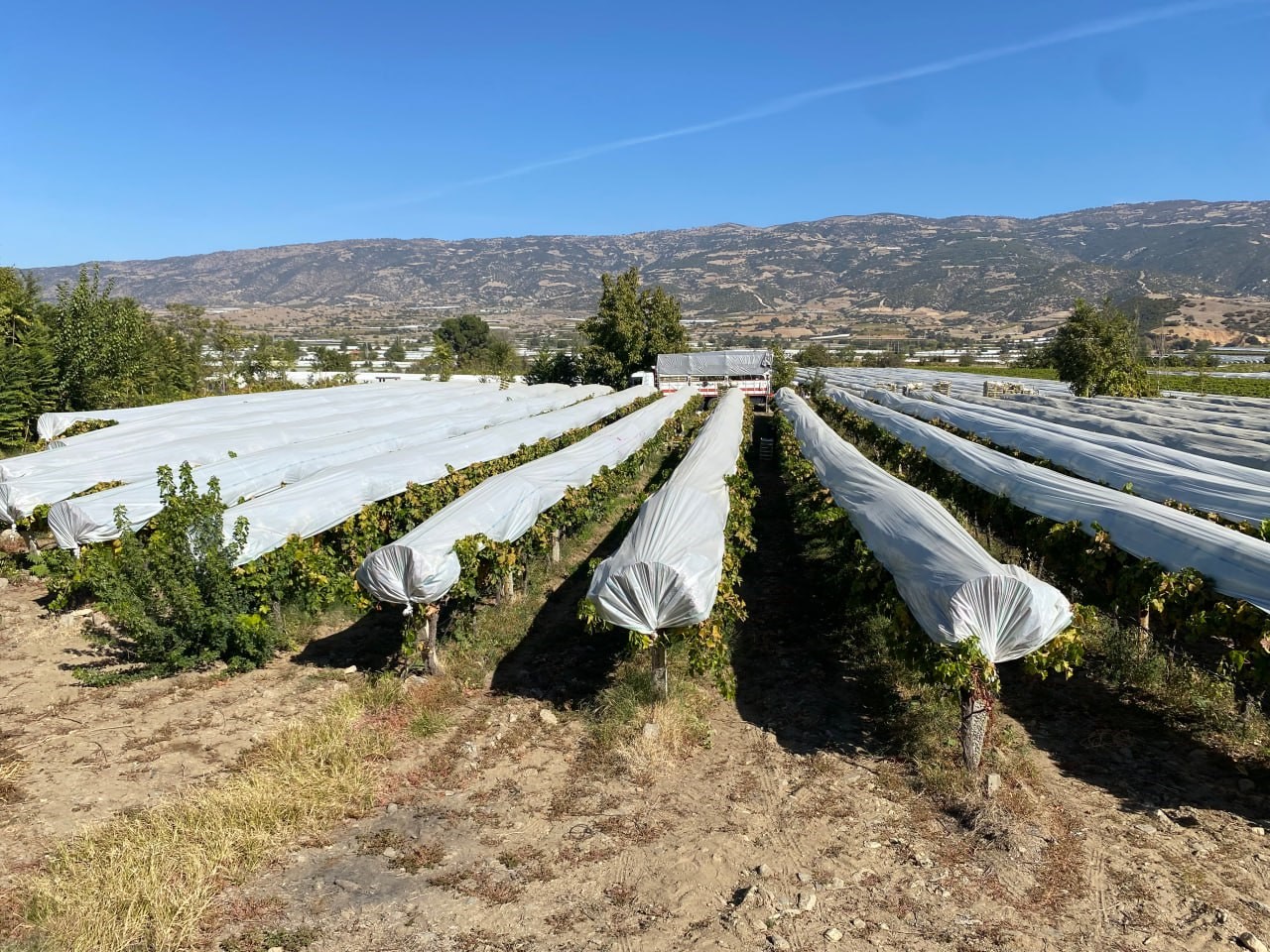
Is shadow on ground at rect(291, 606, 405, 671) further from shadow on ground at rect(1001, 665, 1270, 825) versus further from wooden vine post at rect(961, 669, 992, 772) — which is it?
shadow on ground at rect(1001, 665, 1270, 825)

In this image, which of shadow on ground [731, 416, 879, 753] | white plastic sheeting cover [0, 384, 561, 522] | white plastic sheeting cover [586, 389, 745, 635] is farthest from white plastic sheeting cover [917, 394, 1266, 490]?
white plastic sheeting cover [0, 384, 561, 522]

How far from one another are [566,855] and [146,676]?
5464 mm

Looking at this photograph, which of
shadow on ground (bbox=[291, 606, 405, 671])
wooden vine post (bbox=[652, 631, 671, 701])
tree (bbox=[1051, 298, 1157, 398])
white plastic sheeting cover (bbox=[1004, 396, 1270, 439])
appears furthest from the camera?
tree (bbox=[1051, 298, 1157, 398])

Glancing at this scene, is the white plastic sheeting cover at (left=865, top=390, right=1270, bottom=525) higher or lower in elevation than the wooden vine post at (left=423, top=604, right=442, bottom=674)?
higher

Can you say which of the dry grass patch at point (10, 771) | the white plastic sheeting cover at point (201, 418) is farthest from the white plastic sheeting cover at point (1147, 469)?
the white plastic sheeting cover at point (201, 418)

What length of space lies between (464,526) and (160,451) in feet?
28.6

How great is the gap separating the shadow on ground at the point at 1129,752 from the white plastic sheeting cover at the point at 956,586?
1231mm

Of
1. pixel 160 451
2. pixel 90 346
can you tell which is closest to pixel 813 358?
pixel 90 346

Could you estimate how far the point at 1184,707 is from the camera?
6.98 meters

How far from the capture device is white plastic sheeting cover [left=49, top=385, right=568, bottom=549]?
9.46 meters

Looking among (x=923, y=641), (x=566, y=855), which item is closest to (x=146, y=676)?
(x=566, y=855)

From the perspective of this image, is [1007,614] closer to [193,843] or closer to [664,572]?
[664,572]

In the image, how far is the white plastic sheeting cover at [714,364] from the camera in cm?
4069

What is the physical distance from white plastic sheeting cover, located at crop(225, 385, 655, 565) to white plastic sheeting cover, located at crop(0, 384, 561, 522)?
133 inches
